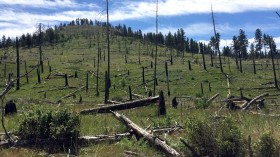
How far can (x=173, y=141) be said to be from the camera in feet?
32.4

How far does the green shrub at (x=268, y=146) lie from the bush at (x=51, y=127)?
507 centimetres

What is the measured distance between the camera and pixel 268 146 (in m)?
8.61

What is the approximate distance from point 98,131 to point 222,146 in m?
4.69

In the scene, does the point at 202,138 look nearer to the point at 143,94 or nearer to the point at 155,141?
the point at 155,141

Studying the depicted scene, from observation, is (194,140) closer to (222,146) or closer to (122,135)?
(222,146)

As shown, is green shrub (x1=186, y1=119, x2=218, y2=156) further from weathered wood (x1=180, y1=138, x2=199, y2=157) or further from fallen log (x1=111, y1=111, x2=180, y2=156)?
fallen log (x1=111, y1=111, x2=180, y2=156)

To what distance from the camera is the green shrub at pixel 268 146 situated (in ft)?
28.2

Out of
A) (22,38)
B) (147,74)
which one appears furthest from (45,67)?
(22,38)

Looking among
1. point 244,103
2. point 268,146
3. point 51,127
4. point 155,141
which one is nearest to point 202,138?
point 155,141

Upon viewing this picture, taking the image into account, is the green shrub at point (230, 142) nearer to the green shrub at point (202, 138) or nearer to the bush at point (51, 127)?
the green shrub at point (202, 138)

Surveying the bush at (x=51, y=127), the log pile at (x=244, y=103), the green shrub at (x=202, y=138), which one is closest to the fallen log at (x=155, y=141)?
the green shrub at (x=202, y=138)

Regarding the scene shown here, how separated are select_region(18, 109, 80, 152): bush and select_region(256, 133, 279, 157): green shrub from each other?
507 centimetres

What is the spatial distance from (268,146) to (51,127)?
19.1 feet

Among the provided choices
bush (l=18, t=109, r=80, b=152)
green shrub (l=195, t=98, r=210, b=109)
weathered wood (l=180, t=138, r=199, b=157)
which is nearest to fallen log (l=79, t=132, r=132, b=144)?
bush (l=18, t=109, r=80, b=152)
